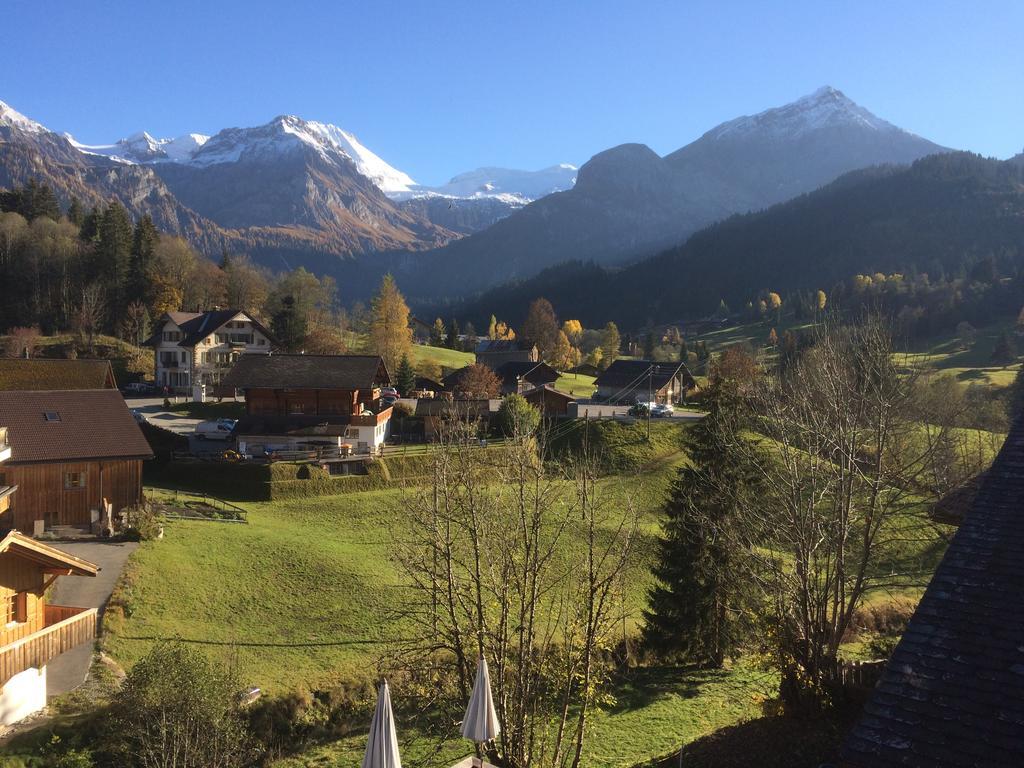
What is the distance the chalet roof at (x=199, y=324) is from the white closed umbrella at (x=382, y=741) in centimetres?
6417

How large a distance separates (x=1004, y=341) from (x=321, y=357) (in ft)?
341

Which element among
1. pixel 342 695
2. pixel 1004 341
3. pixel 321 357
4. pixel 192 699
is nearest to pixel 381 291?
pixel 321 357

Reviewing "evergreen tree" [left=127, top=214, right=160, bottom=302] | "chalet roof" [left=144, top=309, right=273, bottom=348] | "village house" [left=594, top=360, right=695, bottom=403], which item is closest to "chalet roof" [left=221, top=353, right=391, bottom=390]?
"chalet roof" [left=144, top=309, right=273, bottom=348]

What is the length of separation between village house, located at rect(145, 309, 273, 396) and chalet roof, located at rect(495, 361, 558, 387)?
2586 centimetres

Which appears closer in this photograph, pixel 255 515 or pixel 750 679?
pixel 750 679

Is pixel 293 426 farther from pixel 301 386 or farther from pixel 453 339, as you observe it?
pixel 453 339

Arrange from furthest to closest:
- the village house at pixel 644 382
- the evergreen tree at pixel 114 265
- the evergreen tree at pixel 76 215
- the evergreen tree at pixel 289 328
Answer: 1. the evergreen tree at pixel 76 215
2. the evergreen tree at pixel 114 265
3. the evergreen tree at pixel 289 328
4. the village house at pixel 644 382

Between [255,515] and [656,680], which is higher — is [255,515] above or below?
above

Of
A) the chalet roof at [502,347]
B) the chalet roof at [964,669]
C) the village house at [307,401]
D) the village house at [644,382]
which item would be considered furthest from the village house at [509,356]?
the chalet roof at [964,669]

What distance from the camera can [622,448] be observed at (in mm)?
46062

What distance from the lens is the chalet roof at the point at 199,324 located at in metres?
66.6

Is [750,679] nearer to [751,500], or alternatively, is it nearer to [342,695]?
[751,500]

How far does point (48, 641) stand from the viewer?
44.0ft

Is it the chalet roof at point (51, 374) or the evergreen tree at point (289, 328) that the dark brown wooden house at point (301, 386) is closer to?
the chalet roof at point (51, 374)
